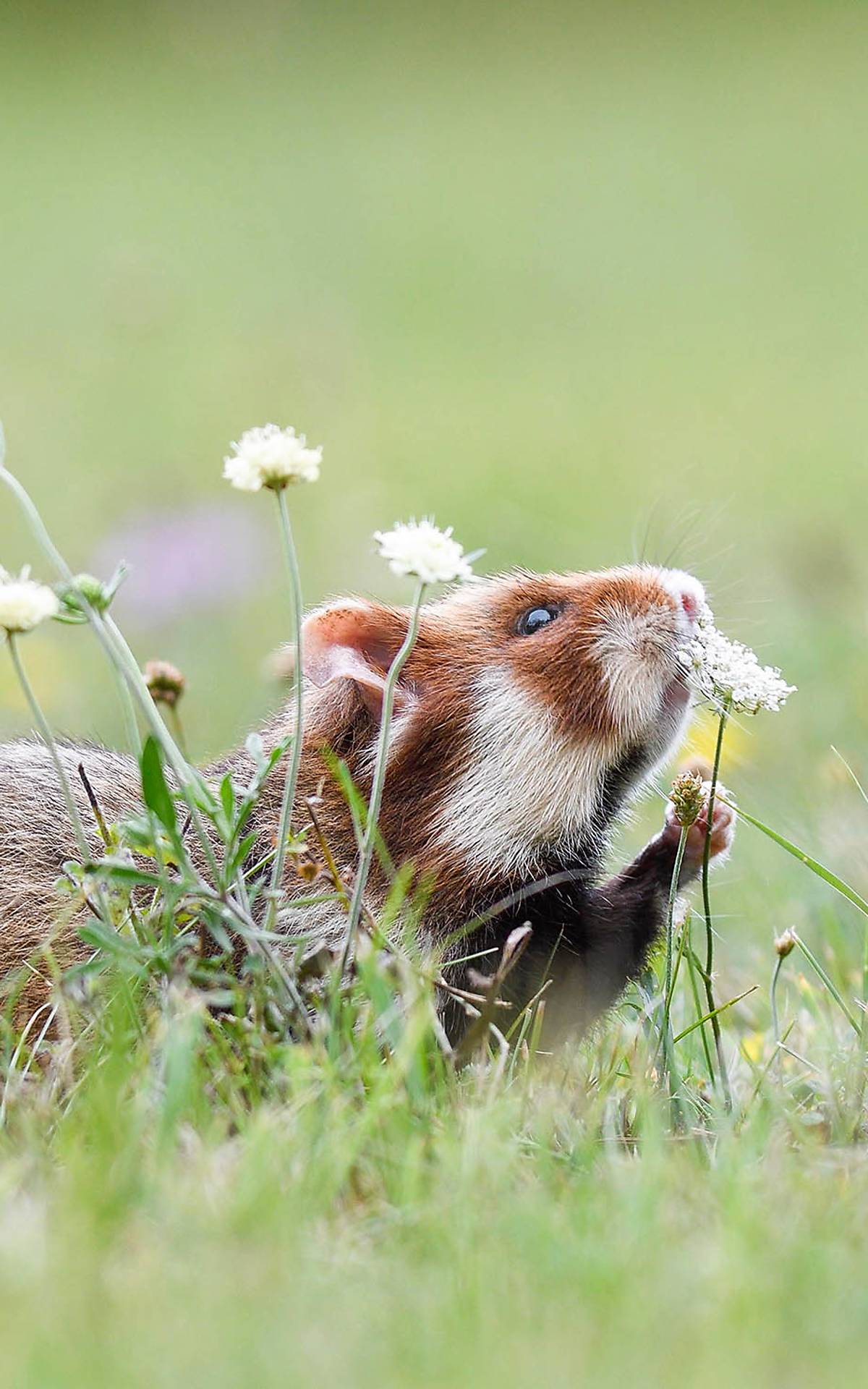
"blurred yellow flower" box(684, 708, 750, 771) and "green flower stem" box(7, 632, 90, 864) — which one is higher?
"blurred yellow flower" box(684, 708, 750, 771)

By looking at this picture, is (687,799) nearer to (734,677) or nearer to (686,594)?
(734,677)

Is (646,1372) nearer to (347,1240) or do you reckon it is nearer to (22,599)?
(347,1240)

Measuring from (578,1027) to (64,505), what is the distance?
7.30 meters

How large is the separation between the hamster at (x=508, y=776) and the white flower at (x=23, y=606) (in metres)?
0.93

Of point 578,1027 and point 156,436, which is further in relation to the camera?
point 156,436

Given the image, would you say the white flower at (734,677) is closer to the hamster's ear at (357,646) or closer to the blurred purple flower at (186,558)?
the hamster's ear at (357,646)

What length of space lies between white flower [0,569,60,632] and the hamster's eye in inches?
53.8

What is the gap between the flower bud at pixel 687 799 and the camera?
11.2ft

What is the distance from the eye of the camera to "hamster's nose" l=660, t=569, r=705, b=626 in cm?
378

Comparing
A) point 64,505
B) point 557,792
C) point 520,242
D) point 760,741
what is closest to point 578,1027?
point 557,792

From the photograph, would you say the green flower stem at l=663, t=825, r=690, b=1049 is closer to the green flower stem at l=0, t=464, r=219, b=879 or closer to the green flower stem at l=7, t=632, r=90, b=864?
the green flower stem at l=0, t=464, r=219, b=879

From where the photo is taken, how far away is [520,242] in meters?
18.1

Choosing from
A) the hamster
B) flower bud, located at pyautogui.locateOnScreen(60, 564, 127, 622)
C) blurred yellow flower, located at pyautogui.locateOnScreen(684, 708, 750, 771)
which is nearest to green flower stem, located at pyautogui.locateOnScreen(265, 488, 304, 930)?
flower bud, located at pyautogui.locateOnScreen(60, 564, 127, 622)

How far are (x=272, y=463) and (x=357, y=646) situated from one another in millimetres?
1080
